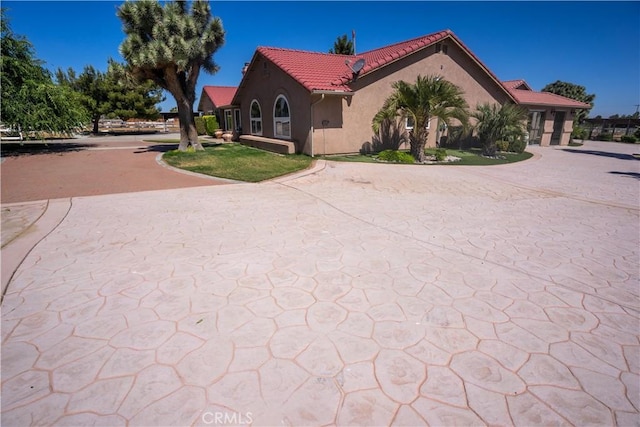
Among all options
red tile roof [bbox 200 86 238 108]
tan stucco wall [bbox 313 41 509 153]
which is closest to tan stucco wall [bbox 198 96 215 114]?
red tile roof [bbox 200 86 238 108]

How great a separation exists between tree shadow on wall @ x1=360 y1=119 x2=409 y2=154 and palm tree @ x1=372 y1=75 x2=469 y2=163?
2.31m

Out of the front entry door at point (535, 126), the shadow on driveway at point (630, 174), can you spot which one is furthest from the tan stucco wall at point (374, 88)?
the shadow on driveway at point (630, 174)

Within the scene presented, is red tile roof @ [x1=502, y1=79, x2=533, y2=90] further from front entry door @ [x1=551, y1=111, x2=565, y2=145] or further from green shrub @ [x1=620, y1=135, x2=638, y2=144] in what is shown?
green shrub @ [x1=620, y1=135, x2=638, y2=144]

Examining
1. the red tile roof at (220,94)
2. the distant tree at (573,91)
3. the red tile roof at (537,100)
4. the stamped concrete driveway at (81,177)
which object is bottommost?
the stamped concrete driveway at (81,177)

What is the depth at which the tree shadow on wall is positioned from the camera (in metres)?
16.2

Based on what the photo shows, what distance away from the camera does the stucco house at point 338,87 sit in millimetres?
14461

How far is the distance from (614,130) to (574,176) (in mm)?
30925

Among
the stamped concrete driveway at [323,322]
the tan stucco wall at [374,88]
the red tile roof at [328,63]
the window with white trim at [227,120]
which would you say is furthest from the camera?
the window with white trim at [227,120]

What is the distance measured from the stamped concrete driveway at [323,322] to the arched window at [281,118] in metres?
11.3

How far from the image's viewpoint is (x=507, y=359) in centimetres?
264

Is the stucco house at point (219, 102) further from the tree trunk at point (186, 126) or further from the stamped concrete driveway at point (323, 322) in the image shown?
the stamped concrete driveway at point (323, 322)

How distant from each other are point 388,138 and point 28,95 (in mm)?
19111

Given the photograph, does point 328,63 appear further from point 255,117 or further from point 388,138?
point 255,117

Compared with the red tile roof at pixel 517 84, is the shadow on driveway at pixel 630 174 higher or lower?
lower
